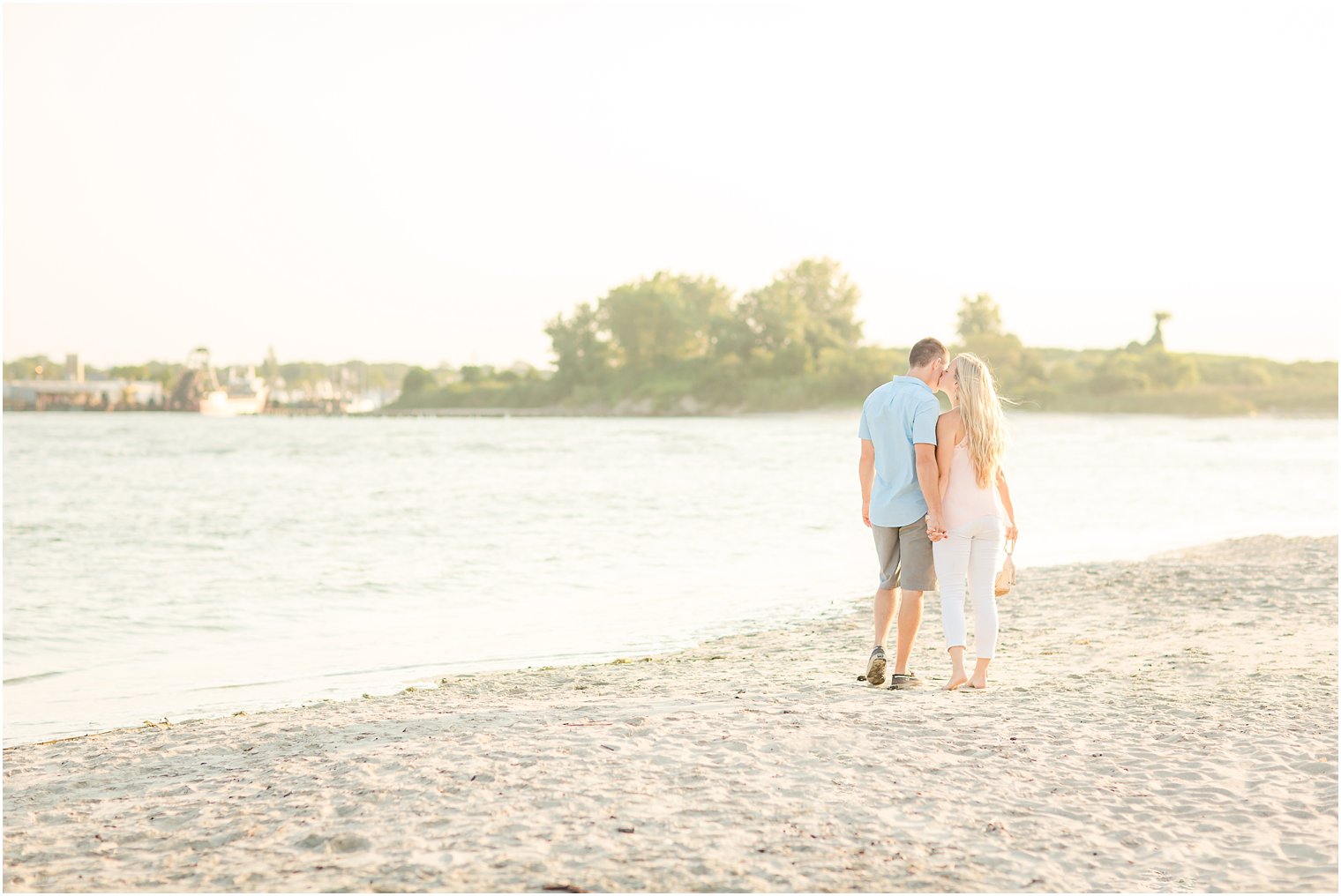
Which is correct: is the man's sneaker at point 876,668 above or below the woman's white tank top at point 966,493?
below

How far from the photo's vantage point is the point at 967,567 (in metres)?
6.56

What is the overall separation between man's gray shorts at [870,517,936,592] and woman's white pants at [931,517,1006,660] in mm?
59

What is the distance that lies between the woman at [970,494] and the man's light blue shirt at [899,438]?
0.40ft

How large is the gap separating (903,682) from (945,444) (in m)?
1.46

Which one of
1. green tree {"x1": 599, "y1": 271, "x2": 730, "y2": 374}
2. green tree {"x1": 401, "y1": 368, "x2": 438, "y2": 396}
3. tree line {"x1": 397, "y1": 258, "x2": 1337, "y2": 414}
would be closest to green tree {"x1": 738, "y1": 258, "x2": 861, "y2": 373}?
tree line {"x1": 397, "y1": 258, "x2": 1337, "y2": 414}

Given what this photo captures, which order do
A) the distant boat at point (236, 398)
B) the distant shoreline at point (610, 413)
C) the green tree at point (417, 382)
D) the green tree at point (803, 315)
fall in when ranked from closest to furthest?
1. the distant shoreline at point (610, 413)
2. the green tree at point (803, 315)
3. the green tree at point (417, 382)
4. the distant boat at point (236, 398)

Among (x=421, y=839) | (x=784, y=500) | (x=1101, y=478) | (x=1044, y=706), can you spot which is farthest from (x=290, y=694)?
(x=1101, y=478)

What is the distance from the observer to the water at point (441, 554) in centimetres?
952

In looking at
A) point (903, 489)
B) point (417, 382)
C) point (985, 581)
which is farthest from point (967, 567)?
point (417, 382)

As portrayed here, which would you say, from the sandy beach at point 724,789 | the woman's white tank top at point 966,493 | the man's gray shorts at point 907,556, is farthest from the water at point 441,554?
the woman's white tank top at point 966,493

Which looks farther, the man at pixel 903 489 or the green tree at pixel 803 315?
the green tree at pixel 803 315

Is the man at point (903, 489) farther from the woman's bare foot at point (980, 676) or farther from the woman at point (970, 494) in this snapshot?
the woman's bare foot at point (980, 676)

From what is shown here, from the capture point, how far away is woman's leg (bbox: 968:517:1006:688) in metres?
6.43

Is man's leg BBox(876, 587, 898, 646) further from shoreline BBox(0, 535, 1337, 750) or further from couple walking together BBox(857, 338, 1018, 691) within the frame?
shoreline BBox(0, 535, 1337, 750)
